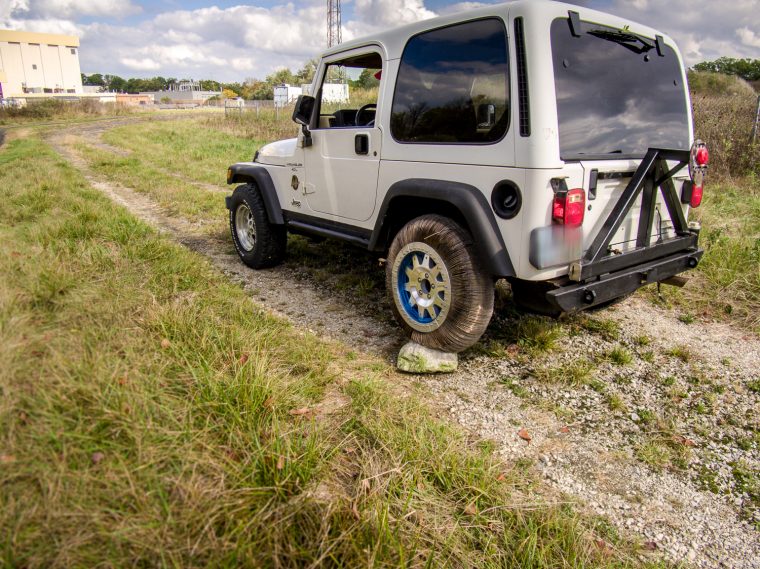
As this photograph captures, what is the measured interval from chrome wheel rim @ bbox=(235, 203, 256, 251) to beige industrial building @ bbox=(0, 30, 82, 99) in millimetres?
84562

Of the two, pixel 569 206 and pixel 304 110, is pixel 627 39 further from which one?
pixel 304 110

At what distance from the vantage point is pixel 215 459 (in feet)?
6.20

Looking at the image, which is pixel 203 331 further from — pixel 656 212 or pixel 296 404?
pixel 656 212

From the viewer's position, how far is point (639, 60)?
Answer: 336 cm

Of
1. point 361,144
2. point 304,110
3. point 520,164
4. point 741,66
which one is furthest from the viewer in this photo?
point 741,66

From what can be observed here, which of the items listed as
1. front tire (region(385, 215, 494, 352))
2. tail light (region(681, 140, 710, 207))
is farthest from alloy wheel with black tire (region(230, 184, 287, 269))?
tail light (region(681, 140, 710, 207))

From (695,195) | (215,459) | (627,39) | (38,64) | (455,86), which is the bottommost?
(215,459)

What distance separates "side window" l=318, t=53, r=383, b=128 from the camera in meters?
4.39

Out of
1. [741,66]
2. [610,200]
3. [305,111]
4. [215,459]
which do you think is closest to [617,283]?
[610,200]

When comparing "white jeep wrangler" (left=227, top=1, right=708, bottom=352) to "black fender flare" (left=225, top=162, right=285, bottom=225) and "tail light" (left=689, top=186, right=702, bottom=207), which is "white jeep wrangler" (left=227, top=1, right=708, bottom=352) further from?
"black fender flare" (left=225, top=162, right=285, bottom=225)

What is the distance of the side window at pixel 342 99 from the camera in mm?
4387

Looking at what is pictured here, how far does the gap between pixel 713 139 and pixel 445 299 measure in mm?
8084

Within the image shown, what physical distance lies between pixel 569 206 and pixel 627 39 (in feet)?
4.53

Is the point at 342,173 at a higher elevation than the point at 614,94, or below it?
below
